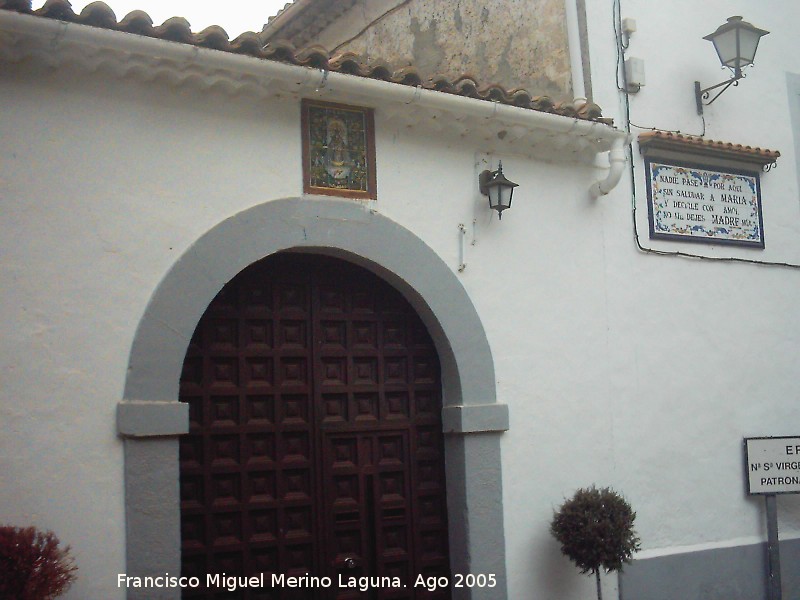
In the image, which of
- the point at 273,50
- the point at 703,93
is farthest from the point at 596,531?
the point at 703,93

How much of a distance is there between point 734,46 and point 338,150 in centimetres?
382

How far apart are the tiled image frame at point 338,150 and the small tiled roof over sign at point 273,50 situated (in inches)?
12.3

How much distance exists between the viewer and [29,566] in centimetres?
390

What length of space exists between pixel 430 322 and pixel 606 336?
58.5 inches

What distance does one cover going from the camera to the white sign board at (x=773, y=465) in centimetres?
688

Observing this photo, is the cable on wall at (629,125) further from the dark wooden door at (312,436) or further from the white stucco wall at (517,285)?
the dark wooden door at (312,436)

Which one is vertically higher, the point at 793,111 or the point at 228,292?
the point at 793,111

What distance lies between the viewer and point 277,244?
5281mm

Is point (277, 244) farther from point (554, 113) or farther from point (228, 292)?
point (554, 113)

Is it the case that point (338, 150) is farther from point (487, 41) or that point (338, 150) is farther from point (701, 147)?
point (701, 147)

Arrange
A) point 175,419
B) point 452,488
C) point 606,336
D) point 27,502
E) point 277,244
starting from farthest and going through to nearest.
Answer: point 606,336 < point 452,488 < point 277,244 < point 175,419 < point 27,502

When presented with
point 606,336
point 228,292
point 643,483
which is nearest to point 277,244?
point 228,292

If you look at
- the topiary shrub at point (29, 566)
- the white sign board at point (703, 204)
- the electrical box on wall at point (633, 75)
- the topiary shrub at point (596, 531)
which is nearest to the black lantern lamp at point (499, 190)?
the white sign board at point (703, 204)

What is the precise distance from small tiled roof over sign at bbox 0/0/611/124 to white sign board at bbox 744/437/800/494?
9.72 feet
